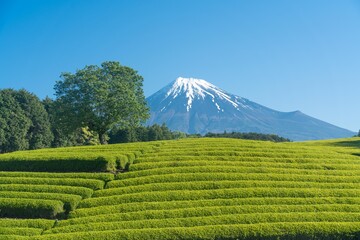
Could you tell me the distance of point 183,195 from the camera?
2128 cm

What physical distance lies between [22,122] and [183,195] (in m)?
56.1

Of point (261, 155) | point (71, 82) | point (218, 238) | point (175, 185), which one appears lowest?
point (218, 238)

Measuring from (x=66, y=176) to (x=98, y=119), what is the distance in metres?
25.2

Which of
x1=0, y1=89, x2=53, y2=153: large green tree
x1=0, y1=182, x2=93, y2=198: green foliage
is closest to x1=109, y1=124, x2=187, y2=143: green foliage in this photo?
x1=0, y1=89, x2=53, y2=153: large green tree

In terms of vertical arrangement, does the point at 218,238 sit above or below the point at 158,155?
below

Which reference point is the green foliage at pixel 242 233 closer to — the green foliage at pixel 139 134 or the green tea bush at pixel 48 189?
the green tea bush at pixel 48 189

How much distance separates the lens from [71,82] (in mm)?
50562

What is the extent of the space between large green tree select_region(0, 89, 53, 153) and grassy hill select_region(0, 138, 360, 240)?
138 ft

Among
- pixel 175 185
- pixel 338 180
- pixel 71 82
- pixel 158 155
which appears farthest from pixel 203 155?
pixel 71 82

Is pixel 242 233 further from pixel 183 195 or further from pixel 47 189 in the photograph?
pixel 47 189

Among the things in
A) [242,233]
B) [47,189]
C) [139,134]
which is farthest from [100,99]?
[139,134]

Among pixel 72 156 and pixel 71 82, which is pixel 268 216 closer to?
pixel 72 156

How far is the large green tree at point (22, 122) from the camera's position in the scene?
220 ft

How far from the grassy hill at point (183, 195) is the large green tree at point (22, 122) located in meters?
41.9
